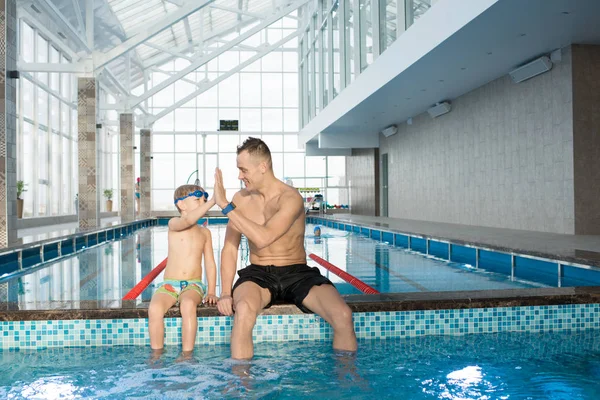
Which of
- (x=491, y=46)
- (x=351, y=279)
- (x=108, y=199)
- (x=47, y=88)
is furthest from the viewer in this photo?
(x=108, y=199)

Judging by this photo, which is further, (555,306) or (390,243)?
(390,243)

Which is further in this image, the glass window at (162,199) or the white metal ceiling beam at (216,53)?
the glass window at (162,199)

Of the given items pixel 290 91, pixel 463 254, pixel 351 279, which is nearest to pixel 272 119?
pixel 290 91

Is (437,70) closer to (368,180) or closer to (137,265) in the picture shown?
(137,265)

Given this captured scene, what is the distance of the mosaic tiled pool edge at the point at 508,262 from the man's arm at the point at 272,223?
3622mm

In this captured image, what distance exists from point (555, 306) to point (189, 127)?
1140 inches

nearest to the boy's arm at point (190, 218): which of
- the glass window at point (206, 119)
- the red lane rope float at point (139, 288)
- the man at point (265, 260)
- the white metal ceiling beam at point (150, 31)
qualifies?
the man at point (265, 260)

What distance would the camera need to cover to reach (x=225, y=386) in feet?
10.1

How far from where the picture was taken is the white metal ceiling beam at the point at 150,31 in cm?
1382

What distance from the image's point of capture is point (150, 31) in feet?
46.5

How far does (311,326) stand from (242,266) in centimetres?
478

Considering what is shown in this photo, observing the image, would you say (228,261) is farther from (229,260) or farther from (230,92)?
(230,92)

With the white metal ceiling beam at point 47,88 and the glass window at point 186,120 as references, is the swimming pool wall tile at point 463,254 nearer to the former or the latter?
the white metal ceiling beam at point 47,88

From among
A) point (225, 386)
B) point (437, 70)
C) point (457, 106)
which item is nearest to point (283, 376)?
point (225, 386)
